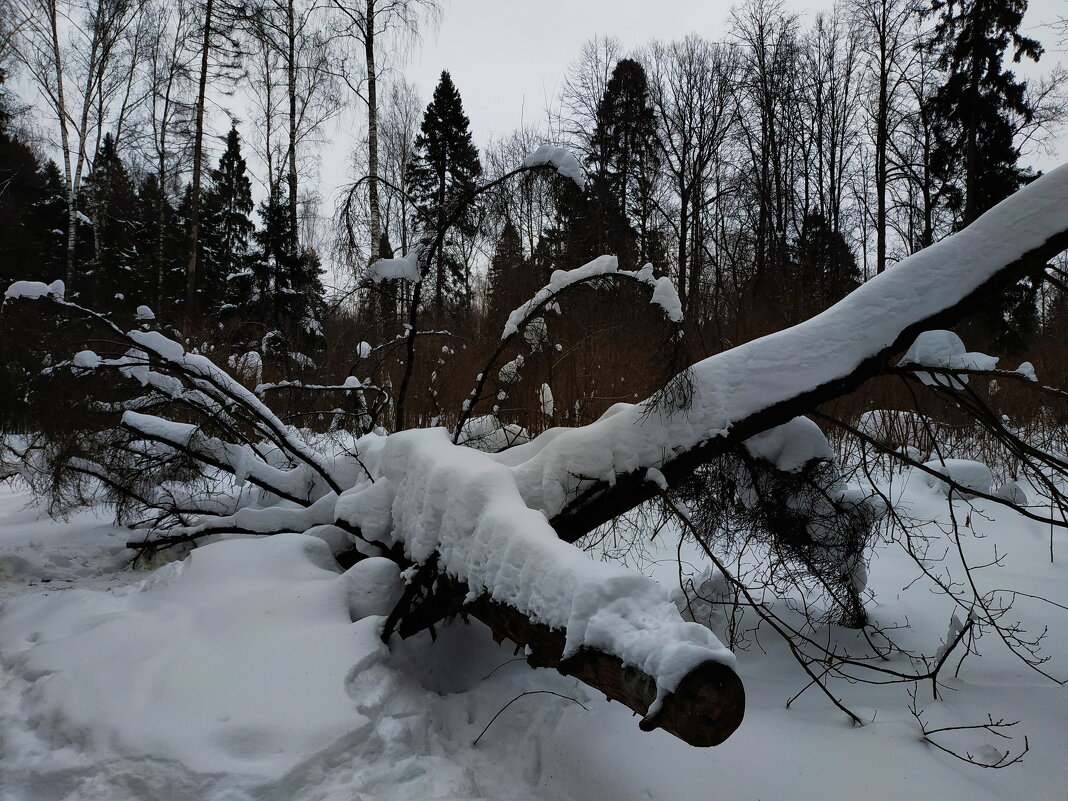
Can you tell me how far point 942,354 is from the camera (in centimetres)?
250

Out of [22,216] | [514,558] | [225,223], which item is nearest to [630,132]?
[225,223]

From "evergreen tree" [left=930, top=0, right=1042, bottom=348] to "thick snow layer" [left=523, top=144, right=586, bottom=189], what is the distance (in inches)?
477

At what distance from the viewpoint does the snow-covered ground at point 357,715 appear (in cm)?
196

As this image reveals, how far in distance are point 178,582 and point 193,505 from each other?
1.45 meters

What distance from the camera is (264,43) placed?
503 inches

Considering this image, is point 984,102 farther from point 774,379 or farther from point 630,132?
point 774,379

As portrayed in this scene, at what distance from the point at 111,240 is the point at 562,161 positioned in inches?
963

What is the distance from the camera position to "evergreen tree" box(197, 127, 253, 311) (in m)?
20.1

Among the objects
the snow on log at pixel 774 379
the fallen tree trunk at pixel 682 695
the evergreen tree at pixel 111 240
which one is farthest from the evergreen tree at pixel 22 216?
the fallen tree trunk at pixel 682 695

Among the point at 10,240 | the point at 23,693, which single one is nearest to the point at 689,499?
the point at 23,693

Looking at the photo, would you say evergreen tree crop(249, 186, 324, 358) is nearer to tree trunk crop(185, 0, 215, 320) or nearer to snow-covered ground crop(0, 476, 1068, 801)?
tree trunk crop(185, 0, 215, 320)

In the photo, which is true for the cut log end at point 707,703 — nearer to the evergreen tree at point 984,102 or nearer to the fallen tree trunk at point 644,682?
the fallen tree trunk at point 644,682

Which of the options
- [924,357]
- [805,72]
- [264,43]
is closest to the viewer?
[924,357]

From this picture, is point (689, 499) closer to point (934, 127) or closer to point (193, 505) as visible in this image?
point (193, 505)
